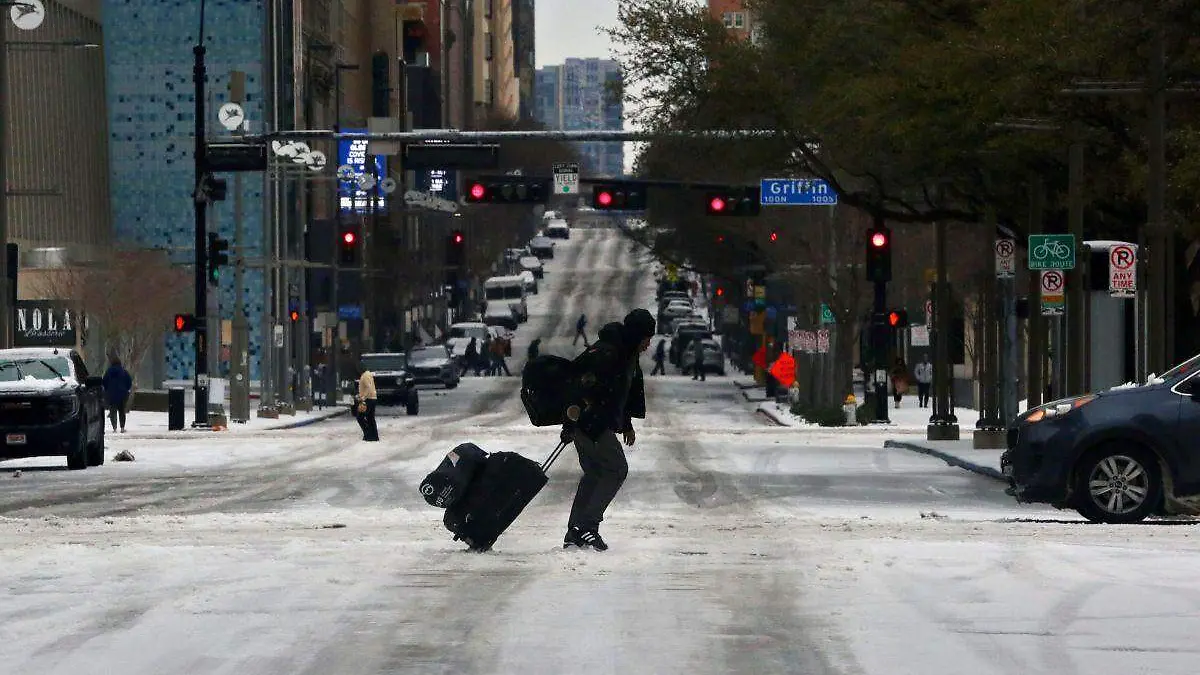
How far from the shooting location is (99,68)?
100750 mm

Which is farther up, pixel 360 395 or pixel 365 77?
pixel 365 77

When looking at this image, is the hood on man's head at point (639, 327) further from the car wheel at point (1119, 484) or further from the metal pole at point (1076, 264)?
the metal pole at point (1076, 264)

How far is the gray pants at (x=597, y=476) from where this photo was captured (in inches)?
675

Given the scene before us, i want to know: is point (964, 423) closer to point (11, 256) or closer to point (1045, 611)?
point (11, 256)

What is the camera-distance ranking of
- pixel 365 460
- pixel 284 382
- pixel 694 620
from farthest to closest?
pixel 284 382, pixel 365 460, pixel 694 620

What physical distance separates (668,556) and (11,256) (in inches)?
1224

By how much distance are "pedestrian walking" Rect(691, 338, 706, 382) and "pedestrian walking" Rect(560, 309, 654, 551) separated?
88.1 metres

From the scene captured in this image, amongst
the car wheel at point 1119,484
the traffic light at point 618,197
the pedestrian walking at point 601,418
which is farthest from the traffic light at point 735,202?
the pedestrian walking at point 601,418

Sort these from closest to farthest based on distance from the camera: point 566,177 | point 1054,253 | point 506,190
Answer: point 1054,253
point 506,190
point 566,177

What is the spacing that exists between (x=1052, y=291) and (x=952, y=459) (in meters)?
3.50

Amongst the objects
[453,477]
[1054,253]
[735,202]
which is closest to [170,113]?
[735,202]

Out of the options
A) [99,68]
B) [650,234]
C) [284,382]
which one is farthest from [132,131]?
[284,382]

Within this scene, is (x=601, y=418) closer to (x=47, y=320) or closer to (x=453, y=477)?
(x=453, y=477)

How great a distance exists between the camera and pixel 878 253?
166ft
